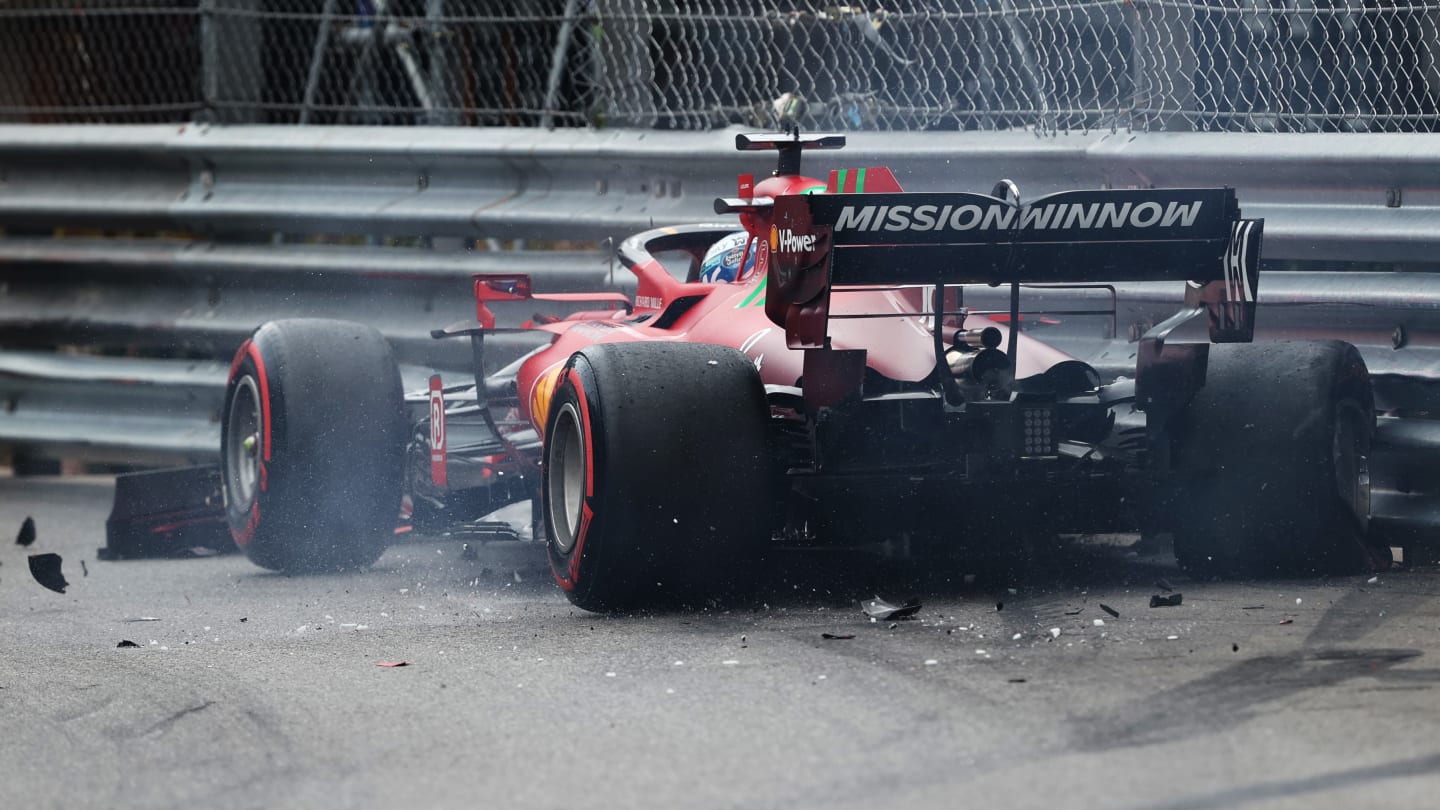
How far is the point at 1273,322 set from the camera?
20.8 feet

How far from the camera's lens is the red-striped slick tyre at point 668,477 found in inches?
198

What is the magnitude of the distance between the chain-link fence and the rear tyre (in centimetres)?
115

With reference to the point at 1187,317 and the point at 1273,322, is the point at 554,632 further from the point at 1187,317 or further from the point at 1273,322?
the point at 1273,322

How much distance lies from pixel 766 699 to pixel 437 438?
3.11m

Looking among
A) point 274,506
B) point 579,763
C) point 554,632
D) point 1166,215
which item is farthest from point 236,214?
point 579,763

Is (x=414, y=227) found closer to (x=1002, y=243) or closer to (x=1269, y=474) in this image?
(x=1002, y=243)

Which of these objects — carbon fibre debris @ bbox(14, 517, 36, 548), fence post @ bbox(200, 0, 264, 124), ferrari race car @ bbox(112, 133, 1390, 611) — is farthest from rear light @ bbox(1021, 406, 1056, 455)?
fence post @ bbox(200, 0, 264, 124)

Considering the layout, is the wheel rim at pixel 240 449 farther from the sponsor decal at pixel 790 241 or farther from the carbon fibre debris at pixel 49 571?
the sponsor decal at pixel 790 241

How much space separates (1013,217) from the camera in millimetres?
5121

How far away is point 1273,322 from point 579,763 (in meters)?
3.74

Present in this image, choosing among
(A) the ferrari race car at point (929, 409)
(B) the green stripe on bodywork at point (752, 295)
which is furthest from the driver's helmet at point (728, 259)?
(B) the green stripe on bodywork at point (752, 295)

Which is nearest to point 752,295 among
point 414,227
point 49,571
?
point 49,571

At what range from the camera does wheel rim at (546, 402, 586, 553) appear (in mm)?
5496

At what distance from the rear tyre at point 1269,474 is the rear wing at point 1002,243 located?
327mm
